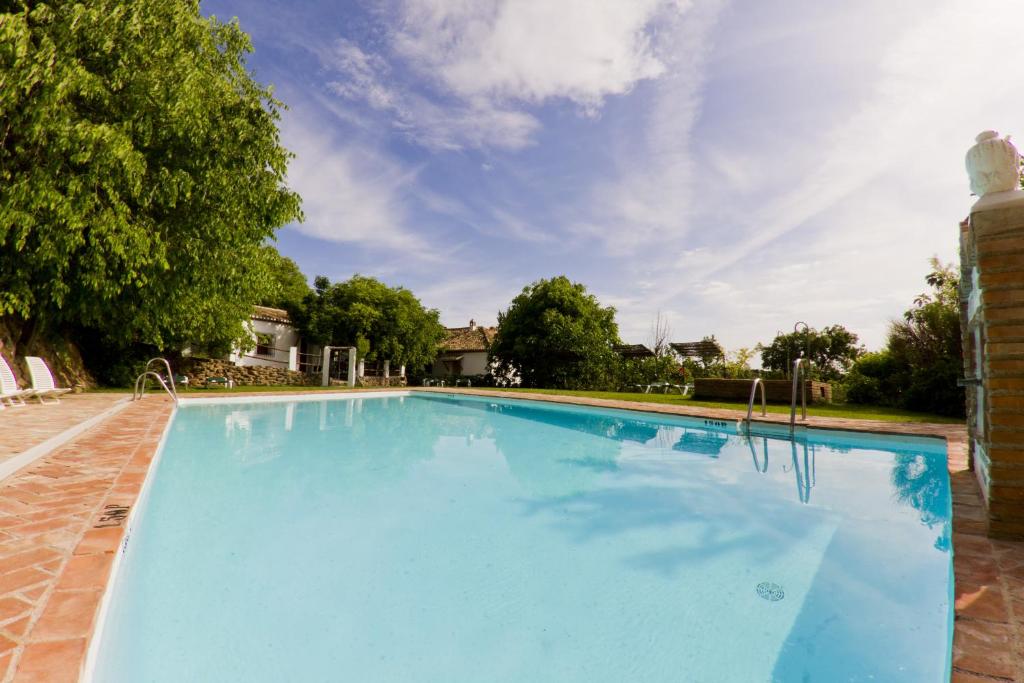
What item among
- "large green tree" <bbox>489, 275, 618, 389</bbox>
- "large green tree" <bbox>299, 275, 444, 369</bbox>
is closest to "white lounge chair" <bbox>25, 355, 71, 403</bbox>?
"large green tree" <bbox>299, 275, 444, 369</bbox>

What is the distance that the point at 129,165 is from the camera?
29.5 feet

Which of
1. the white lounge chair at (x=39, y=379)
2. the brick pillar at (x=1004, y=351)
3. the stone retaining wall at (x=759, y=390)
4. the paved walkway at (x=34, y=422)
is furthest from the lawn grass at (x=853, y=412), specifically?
the white lounge chair at (x=39, y=379)

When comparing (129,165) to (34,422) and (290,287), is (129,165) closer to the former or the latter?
(34,422)

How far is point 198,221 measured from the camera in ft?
37.2

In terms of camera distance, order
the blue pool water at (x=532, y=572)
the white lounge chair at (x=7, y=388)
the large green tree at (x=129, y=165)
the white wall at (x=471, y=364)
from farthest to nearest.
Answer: the white wall at (x=471, y=364) < the large green tree at (x=129, y=165) < the white lounge chair at (x=7, y=388) < the blue pool water at (x=532, y=572)

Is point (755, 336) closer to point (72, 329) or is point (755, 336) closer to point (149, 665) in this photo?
point (149, 665)

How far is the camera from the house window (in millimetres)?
23420

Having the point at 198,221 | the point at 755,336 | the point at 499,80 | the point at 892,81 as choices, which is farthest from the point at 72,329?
the point at 755,336

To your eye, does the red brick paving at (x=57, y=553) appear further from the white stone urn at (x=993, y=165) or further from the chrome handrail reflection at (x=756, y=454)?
the chrome handrail reflection at (x=756, y=454)

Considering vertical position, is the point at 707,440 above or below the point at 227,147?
below

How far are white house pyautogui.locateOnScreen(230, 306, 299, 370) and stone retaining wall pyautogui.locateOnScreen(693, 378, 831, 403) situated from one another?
21041 millimetres

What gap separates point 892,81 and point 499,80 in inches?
342

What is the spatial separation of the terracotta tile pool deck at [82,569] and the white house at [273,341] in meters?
20.7

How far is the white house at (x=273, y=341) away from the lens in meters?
23.3
